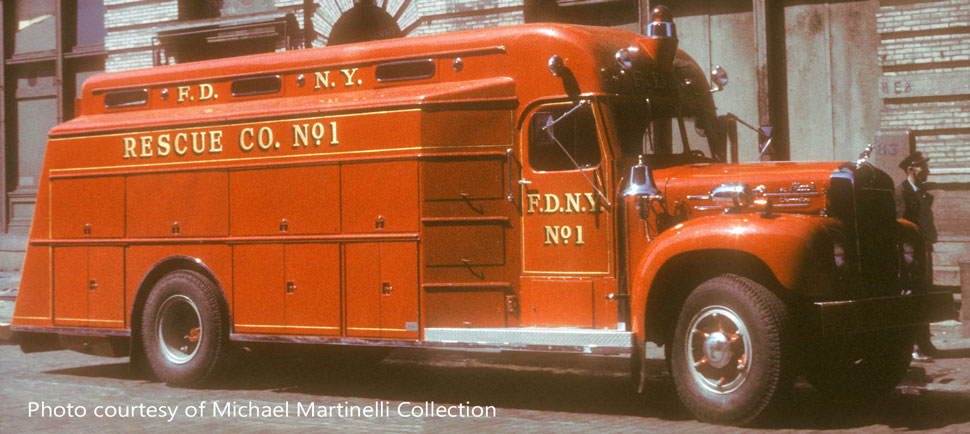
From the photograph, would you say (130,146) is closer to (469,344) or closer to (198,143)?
(198,143)

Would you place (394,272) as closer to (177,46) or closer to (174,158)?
(174,158)

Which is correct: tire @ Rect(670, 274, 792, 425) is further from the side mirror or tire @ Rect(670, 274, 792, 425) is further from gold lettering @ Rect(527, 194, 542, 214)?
the side mirror

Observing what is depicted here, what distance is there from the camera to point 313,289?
10.6 meters

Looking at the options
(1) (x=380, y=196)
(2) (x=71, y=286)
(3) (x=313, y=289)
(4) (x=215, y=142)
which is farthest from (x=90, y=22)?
(1) (x=380, y=196)

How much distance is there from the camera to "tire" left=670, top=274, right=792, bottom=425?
8.19 meters

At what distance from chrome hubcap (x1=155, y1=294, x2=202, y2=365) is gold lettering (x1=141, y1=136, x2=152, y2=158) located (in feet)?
4.63

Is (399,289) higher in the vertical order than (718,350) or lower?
higher

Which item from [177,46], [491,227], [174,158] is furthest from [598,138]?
[177,46]

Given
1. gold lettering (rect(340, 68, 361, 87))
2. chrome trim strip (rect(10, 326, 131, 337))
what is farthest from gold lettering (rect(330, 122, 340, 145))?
chrome trim strip (rect(10, 326, 131, 337))

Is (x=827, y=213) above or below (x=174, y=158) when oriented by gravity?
below

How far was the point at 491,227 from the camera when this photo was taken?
32.0 feet

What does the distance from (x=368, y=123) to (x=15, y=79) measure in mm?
15394

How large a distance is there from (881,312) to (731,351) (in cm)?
108

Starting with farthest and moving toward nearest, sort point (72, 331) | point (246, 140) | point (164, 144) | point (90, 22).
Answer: point (90, 22) < point (72, 331) < point (164, 144) < point (246, 140)
